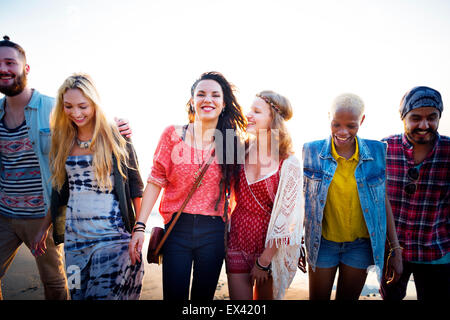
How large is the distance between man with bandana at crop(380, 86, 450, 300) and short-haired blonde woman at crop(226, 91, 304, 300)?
121 cm

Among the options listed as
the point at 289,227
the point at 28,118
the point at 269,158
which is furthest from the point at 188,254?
the point at 28,118

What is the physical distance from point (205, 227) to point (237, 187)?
1.76 ft

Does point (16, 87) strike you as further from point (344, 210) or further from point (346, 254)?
point (346, 254)

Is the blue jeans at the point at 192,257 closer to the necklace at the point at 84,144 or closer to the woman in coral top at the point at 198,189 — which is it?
the woman in coral top at the point at 198,189

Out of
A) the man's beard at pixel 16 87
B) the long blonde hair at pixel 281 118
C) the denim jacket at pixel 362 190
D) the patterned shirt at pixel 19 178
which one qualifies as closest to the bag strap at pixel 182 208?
the long blonde hair at pixel 281 118

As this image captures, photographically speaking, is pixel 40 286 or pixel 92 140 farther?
pixel 40 286

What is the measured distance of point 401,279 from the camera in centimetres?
282

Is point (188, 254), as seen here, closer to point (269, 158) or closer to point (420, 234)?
point (269, 158)

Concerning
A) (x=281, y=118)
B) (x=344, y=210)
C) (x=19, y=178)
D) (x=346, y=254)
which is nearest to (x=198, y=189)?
(x=281, y=118)

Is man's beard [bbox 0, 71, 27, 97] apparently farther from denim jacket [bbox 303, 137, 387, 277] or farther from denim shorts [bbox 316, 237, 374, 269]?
denim shorts [bbox 316, 237, 374, 269]

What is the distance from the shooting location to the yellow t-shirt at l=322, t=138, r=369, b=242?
262 cm

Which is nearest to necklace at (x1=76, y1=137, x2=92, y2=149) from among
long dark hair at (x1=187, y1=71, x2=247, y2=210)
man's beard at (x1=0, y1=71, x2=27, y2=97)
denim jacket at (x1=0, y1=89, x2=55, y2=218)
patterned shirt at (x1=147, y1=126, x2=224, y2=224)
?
patterned shirt at (x1=147, y1=126, x2=224, y2=224)

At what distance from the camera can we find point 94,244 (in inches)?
92.0

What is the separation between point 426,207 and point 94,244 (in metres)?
3.39
